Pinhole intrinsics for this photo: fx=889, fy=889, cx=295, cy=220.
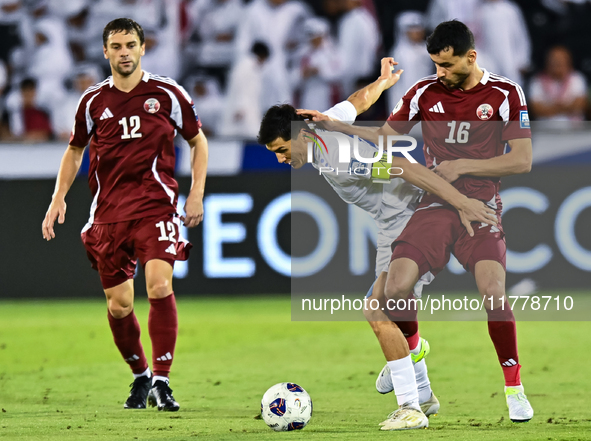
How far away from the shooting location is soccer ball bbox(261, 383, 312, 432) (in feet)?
14.9

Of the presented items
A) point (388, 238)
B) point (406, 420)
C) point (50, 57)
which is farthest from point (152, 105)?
point (50, 57)

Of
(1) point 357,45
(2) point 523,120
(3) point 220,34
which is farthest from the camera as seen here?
(3) point 220,34

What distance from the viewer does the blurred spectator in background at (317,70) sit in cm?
1122

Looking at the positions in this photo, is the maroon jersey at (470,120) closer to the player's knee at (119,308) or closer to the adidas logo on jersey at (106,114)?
the adidas logo on jersey at (106,114)

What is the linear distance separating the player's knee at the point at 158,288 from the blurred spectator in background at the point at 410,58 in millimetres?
6236

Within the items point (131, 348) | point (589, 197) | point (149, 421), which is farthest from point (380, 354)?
point (589, 197)

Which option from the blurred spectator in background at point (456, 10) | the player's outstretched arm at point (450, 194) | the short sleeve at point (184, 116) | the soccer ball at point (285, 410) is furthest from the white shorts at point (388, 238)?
the blurred spectator in background at point (456, 10)

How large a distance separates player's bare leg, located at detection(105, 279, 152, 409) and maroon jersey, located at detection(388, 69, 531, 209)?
1933 millimetres

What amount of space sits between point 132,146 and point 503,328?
2464 millimetres

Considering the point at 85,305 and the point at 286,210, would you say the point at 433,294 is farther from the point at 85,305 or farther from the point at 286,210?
the point at 85,305

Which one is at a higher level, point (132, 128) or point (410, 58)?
point (410, 58)

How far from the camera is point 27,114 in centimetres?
1108

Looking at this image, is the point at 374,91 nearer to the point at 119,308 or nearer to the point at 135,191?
the point at 135,191

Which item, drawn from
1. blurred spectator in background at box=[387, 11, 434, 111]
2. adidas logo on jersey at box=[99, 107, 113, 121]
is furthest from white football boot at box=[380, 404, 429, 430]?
blurred spectator in background at box=[387, 11, 434, 111]
